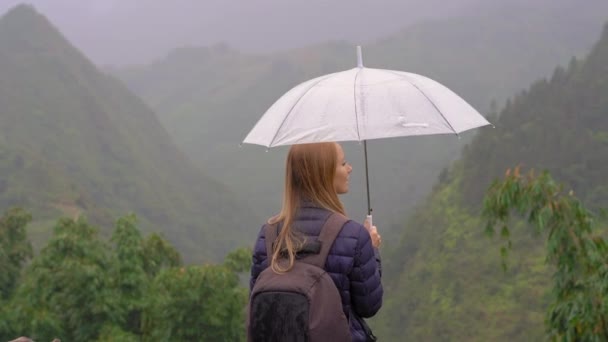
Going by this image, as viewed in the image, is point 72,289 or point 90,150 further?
point 90,150

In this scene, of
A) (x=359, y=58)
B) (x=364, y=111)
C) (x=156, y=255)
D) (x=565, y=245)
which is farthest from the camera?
(x=156, y=255)

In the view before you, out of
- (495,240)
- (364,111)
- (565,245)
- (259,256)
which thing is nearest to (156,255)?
(565,245)

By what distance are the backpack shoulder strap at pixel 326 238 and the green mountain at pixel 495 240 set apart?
35.1 metres

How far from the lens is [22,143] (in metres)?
73.2

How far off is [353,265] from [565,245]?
94.8 inches

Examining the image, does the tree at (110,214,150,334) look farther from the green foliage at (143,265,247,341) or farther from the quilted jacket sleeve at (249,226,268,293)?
the quilted jacket sleeve at (249,226,268,293)

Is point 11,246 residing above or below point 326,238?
below

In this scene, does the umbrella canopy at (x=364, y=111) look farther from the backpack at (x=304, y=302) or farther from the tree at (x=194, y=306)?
the tree at (x=194, y=306)

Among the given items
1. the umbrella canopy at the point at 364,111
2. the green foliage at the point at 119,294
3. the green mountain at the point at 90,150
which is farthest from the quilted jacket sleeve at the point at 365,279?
the green mountain at the point at 90,150

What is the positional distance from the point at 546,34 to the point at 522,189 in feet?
647

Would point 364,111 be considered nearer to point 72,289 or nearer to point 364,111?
point 364,111

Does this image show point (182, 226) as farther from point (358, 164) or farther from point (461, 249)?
point (358, 164)

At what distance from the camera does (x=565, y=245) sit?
4430 mm

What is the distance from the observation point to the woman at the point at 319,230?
8.14ft
